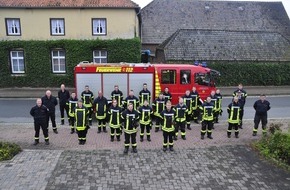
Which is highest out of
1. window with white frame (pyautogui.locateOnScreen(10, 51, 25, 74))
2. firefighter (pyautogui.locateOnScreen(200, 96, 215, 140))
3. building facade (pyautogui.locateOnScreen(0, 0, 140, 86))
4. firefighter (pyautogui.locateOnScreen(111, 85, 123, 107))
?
building facade (pyautogui.locateOnScreen(0, 0, 140, 86))

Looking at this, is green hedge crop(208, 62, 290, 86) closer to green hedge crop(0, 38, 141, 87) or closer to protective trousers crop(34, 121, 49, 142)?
green hedge crop(0, 38, 141, 87)

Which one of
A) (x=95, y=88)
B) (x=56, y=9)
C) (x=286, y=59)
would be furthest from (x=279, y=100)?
(x=56, y=9)

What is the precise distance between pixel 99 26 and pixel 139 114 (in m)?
14.4

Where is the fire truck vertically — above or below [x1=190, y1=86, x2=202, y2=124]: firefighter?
above

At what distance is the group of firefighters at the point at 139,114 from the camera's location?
35.9 feet

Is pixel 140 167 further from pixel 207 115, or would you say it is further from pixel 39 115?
pixel 39 115

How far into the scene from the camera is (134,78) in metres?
15.3

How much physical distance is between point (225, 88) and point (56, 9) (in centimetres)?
1464

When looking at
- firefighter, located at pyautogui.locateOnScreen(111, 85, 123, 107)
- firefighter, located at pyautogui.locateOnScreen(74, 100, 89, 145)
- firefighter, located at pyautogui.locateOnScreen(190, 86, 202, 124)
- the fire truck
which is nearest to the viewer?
firefighter, located at pyautogui.locateOnScreen(74, 100, 89, 145)

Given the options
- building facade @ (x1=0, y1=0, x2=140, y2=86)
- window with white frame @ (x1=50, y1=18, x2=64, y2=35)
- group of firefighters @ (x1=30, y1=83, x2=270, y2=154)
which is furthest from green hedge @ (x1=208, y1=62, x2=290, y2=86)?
window with white frame @ (x1=50, y1=18, x2=64, y2=35)

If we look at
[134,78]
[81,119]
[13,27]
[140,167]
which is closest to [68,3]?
[13,27]

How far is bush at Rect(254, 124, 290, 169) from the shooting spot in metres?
10.3

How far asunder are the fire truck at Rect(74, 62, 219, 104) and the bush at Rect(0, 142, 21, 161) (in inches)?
196

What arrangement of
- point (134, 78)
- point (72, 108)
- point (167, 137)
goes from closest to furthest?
point (167, 137), point (72, 108), point (134, 78)
